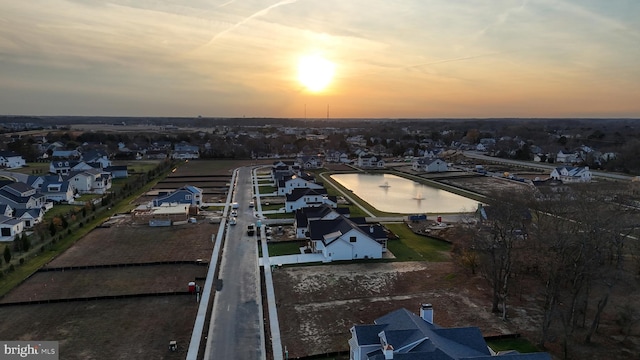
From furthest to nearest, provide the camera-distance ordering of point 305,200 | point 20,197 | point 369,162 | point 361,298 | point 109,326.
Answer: point 369,162 < point 305,200 < point 20,197 < point 361,298 < point 109,326

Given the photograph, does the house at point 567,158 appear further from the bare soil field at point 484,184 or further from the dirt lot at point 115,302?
the dirt lot at point 115,302

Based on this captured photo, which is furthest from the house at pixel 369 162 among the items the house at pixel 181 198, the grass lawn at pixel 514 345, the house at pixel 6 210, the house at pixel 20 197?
the grass lawn at pixel 514 345

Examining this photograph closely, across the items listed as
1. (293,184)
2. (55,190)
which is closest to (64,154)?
(55,190)

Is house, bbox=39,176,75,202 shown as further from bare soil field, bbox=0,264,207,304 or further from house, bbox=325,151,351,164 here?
house, bbox=325,151,351,164

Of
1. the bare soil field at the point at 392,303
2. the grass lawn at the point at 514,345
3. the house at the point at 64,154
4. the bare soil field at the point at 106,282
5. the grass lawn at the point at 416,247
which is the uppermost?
the house at the point at 64,154

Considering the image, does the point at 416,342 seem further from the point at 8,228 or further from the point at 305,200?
the point at 8,228
